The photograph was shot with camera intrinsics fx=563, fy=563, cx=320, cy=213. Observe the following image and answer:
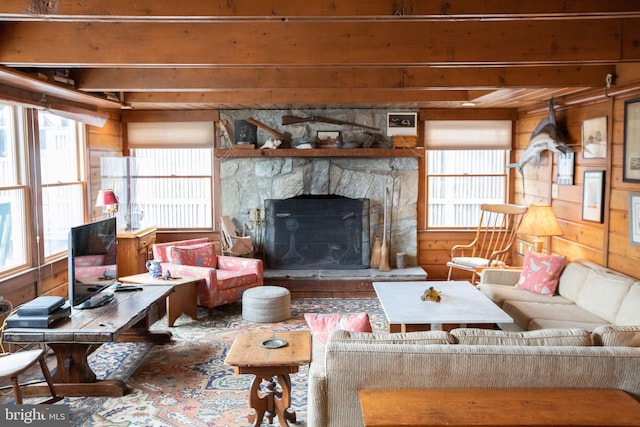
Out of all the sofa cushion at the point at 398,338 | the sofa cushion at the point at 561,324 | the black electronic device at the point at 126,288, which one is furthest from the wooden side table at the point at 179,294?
the sofa cushion at the point at 561,324

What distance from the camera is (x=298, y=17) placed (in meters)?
2.78

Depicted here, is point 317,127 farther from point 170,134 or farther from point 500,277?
point 500,277

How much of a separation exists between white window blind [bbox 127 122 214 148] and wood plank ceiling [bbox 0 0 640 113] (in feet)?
7.78

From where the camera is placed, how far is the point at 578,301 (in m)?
4.75

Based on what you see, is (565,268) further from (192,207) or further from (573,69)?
(192,207)

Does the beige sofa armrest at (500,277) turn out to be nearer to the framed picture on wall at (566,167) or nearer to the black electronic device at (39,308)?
the framed picture on wall at (566,167)

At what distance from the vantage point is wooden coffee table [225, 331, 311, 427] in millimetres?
2996

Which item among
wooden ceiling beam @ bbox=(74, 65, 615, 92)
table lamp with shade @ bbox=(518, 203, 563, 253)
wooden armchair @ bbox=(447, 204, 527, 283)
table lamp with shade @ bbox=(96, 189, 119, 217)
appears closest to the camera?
wooden ceiling beam @ bbox=(74, 65, 615, 92)

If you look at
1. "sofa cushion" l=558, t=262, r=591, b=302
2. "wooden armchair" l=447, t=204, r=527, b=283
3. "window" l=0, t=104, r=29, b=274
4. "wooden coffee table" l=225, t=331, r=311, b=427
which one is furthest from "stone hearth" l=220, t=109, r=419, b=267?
"wooden coffee table" l=225, t=331, r=311, b=427

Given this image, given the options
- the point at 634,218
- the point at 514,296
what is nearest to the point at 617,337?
the point at 634,218

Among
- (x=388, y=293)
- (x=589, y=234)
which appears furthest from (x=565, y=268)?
(x=388, y=293)

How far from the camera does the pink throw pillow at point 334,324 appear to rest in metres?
3.27

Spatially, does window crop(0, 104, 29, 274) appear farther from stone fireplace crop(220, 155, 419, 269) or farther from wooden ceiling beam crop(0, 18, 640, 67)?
stone fireplace crop(220, 155, 419, 269)

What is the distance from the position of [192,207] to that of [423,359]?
Result: 5374mm
